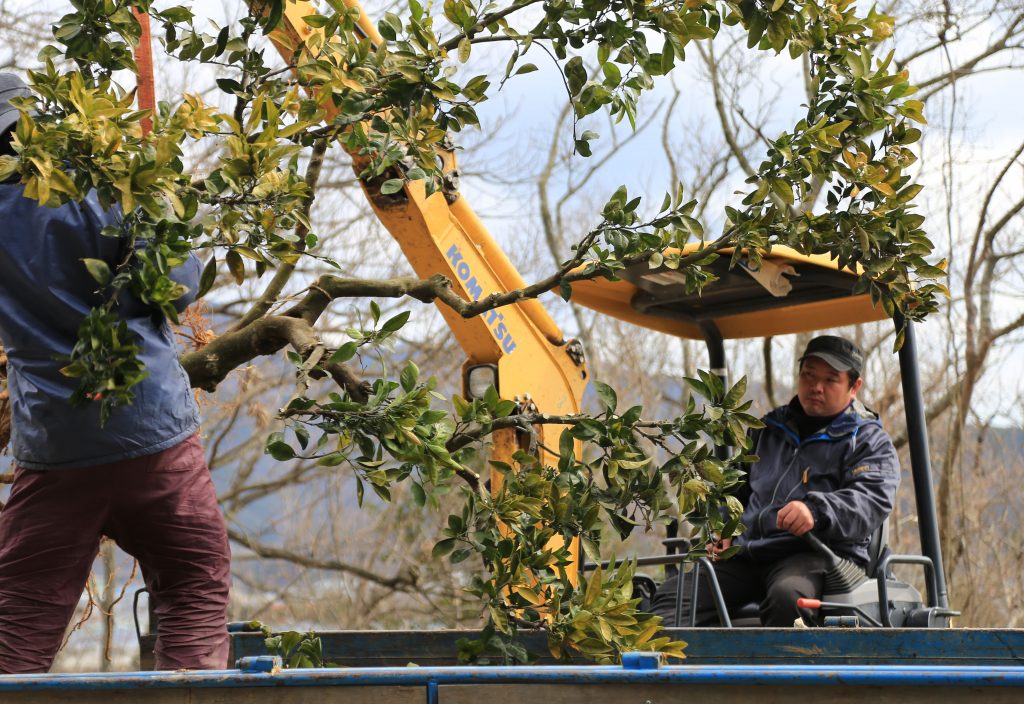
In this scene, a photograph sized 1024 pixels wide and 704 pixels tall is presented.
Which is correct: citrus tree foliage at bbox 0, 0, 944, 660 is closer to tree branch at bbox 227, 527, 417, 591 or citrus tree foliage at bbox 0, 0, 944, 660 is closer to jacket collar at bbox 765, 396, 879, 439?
jacket collar at bbox 765, 396, 879, 439

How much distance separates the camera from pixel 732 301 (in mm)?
6492

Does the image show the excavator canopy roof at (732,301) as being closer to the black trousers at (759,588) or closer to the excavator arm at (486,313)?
the excavator arm at (486,313)

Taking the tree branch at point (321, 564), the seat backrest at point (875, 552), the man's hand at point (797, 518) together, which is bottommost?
the seat backrest at point (875, 552)

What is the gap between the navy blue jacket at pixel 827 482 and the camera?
5234 mm

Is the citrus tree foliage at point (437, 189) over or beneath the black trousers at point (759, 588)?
over

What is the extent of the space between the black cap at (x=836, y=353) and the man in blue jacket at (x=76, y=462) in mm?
2929

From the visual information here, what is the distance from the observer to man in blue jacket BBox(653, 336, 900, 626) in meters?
5.20

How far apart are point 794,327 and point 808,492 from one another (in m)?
1.61

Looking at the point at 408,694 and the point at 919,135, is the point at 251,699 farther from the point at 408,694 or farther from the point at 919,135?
the point at 919,135

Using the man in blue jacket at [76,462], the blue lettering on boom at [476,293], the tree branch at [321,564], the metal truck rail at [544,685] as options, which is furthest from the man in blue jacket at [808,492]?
the tree branch at [321,564]

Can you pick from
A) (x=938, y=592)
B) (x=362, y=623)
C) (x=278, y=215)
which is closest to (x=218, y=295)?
(x=362, y=623)

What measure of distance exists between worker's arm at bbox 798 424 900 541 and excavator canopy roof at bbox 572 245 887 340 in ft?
2.57

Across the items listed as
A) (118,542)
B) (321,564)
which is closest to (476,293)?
(118,542)

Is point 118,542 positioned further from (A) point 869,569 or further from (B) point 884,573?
(A) point 869,569
